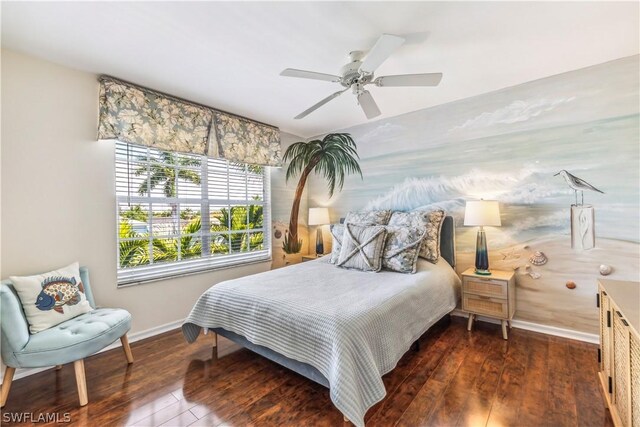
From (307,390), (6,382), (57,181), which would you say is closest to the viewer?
(6,382)

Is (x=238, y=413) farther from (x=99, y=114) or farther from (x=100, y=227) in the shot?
(x=99, y=114)

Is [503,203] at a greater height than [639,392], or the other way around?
[503,203]

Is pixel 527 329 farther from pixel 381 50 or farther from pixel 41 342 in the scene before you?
pixel 41 342

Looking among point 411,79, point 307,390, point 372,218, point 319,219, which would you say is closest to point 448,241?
point 372,218

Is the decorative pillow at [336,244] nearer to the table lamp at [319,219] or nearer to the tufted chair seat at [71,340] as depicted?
the table lamp at [319,219]

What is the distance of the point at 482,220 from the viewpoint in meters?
2.80

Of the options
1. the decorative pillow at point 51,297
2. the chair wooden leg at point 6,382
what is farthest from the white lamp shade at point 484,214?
the chair wooden leg at point 6,382

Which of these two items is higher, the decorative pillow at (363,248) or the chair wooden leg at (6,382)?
the decorative pillow at (363,248)

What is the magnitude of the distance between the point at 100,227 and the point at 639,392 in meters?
3.73

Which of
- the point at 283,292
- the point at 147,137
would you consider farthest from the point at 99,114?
the point at 283,292

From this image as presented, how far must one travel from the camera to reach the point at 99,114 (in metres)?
2.54

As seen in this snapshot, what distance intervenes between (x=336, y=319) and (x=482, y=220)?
1.95m

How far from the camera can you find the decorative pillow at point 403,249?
275cm

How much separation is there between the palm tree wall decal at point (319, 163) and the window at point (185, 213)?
471 millimetres
